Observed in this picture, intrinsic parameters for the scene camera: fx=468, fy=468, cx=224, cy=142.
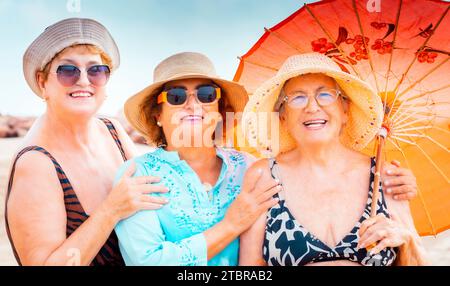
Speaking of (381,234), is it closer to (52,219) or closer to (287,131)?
(287,131)

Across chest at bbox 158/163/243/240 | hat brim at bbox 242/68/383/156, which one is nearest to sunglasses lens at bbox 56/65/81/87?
chest at bbox 158/163/243/240

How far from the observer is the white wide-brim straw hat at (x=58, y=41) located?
2.84m

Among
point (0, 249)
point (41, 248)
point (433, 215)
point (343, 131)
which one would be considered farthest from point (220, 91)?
point (0, 249)

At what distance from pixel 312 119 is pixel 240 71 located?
79cm

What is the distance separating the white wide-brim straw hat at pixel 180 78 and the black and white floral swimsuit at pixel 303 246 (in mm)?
857

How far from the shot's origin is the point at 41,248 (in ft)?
7.89

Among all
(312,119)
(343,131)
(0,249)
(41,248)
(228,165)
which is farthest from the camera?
(0,249)

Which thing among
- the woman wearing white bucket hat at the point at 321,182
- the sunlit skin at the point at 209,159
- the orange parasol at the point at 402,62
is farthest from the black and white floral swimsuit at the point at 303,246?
the orange parasol at the point at 402,62

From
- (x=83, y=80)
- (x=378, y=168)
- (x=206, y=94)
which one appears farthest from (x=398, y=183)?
(x=83, y=80)

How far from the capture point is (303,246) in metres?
2.46

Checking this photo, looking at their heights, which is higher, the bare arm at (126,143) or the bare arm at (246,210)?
the bare arm at (126,143)

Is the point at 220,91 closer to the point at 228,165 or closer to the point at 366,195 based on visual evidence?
the point at 228,165

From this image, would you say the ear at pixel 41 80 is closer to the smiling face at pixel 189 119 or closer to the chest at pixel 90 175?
the chest at pixel 90 175

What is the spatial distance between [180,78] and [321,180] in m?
1.01
